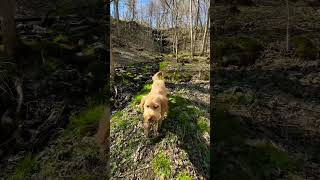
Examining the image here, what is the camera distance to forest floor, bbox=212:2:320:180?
17.7 ft

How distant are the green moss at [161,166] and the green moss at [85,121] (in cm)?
118

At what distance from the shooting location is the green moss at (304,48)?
8.57 metres

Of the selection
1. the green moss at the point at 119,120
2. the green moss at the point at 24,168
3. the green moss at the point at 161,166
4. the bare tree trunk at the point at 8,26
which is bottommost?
the green moss at the point at 24,168

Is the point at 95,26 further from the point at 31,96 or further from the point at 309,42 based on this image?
the point at 309,42

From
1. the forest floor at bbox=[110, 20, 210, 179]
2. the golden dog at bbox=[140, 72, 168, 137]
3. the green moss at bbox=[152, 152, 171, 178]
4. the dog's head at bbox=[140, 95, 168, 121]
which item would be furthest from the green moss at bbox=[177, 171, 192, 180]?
the dog's head at bbox=[140, 95, 168, 121]

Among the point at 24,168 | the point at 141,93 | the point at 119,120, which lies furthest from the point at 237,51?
the point at 24,168

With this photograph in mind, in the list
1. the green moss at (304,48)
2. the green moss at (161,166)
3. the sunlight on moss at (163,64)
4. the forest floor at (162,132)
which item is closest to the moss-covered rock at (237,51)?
the green moss at (304,48)

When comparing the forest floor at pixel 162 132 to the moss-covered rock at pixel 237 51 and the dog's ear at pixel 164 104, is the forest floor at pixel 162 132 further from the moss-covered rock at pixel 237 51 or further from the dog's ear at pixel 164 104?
the moss-covered rock at pixel 237 51

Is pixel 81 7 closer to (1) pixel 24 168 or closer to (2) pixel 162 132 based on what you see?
(1) pixel 24 168

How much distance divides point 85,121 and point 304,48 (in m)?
5.81

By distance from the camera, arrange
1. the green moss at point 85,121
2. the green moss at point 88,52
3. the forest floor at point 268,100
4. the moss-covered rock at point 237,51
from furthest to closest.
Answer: the moss-covered rock at point 237,51
the green moss at point 88,52
the forest floor at point 268,100
the green moss at point 85,121

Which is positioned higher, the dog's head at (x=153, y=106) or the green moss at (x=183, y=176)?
the dog's head at (x=153, y=106)

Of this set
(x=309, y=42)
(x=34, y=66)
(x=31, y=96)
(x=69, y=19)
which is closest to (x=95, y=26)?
(x=69, y=19)

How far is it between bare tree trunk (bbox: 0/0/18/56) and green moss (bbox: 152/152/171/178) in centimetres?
299
